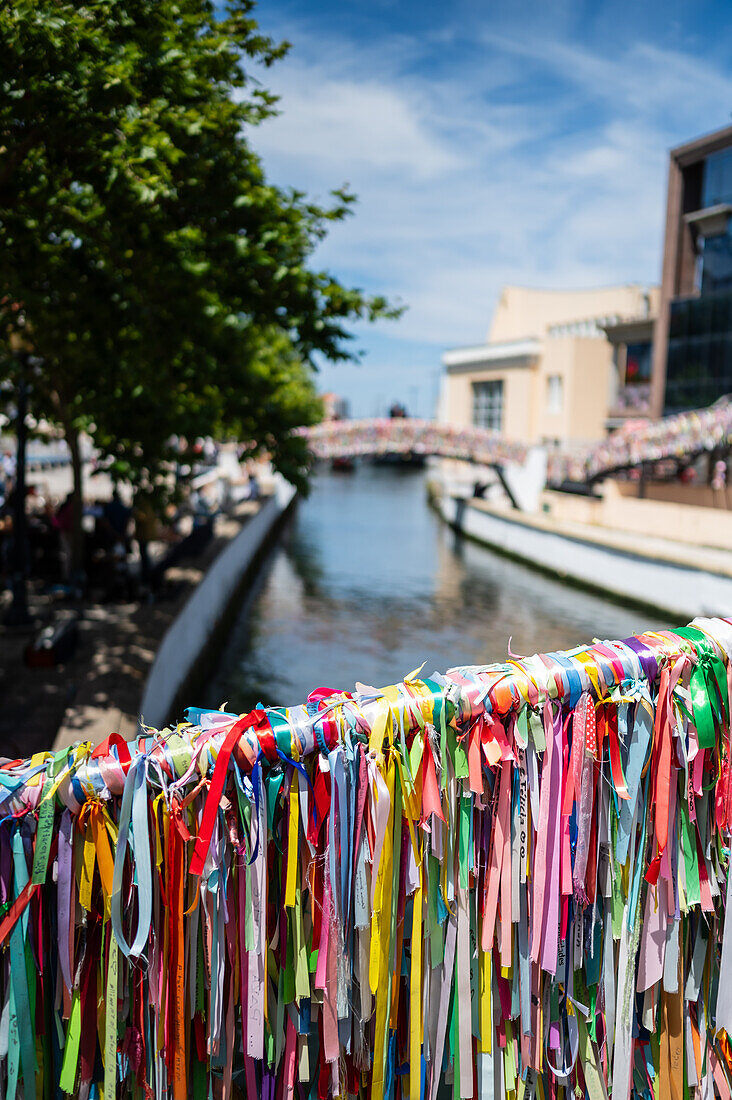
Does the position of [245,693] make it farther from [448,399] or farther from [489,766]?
[448,399]

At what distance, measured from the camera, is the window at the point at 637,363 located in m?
42.2

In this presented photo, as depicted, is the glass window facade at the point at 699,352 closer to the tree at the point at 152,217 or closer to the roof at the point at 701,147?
the roof at the point at 701,147

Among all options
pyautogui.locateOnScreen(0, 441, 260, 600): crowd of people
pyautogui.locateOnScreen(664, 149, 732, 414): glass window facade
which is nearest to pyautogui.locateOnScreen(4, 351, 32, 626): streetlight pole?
pyautogui.locateOnScreen(0, 441, 260, 600): crowd of people

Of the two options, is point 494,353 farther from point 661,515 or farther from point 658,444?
point 661,515

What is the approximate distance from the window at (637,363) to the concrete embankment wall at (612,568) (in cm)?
1537

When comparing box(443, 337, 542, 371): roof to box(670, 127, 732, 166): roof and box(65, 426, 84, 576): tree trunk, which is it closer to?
box(670, 127, 732, 166): roof

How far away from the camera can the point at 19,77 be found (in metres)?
5.60

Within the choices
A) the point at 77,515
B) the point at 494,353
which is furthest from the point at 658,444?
the point at 494,353

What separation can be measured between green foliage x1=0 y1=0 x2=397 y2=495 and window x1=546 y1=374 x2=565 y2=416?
38045mm

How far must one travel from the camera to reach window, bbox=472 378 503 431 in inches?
2058

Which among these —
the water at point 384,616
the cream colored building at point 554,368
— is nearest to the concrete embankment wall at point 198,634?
the water at point 384,616

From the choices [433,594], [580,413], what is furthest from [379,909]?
[580,413]

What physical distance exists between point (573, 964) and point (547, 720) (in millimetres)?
851

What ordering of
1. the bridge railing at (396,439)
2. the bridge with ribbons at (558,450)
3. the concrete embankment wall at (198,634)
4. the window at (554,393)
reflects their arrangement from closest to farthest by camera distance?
the concrete embankment wall at (198,634), the bridge with ribbons at (558,450), the bridge railing at (396,439), the window at (554,393)
